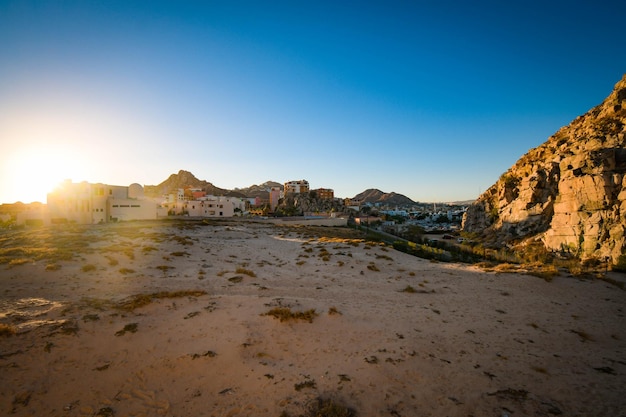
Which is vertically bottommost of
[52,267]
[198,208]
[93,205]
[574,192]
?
[52,267]

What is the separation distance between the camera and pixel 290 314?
941 centimetres

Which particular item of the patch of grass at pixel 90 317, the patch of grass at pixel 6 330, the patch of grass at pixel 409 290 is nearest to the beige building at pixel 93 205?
the patch of grass at pixel 90 317

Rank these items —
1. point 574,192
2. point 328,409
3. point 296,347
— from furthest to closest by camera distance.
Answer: point 574,192 < point 296,347 < point 328,409

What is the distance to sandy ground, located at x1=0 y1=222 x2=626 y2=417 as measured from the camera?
5477mm

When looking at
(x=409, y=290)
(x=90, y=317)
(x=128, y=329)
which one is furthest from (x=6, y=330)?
(x=409, y=290)

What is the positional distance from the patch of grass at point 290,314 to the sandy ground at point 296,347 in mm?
198

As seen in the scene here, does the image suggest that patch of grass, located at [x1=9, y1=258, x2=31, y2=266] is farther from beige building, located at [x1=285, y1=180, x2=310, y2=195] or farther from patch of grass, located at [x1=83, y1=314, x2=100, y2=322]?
beige building, located at [x1=285, y1=180, x2=310, y2=195]

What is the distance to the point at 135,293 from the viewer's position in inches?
431

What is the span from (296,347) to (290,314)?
185cm

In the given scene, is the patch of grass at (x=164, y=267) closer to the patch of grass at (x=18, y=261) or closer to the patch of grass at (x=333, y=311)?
the patch of grass at (x=18, y=261)

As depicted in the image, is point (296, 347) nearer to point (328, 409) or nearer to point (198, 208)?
point (328, 409)

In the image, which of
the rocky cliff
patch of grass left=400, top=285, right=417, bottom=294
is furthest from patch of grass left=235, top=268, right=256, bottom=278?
the rocky cliff

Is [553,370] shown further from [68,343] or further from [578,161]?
[578,161]

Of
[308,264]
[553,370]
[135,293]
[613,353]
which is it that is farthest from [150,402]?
[308,264]
